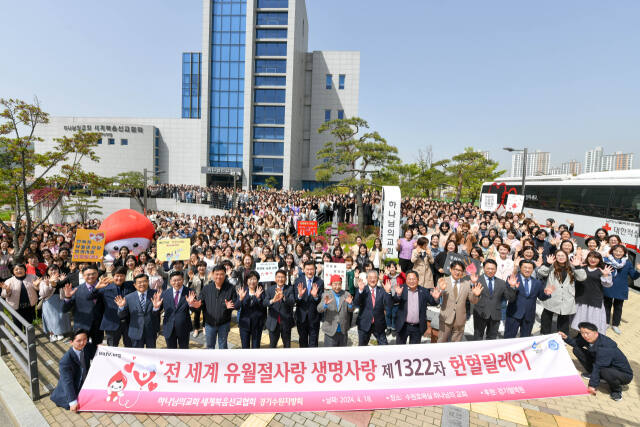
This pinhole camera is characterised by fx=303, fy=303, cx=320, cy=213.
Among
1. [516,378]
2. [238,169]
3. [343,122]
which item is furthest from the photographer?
[238,169]

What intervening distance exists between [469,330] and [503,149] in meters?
17.1

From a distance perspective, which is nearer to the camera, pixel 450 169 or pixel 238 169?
pixel 450 169

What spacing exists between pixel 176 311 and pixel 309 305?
247cm

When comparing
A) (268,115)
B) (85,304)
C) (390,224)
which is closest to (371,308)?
(85,304)

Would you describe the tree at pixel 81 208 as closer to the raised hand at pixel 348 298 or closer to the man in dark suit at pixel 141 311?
the man in dark suit at pixel 141 311

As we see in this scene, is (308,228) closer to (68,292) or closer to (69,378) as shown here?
(68,292)

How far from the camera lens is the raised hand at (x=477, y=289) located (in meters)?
5.56

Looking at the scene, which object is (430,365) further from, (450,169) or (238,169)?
(238,169)

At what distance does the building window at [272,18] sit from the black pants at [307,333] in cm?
4876

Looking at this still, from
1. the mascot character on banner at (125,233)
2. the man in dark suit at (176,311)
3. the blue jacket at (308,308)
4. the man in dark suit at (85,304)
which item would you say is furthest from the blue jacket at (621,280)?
the mascot character on banner at (125,233)

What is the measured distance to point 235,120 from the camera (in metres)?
45.3

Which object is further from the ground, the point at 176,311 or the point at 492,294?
the point at 492,294

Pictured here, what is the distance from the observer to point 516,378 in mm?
4781

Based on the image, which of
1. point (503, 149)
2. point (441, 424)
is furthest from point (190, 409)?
point (503, 149)
